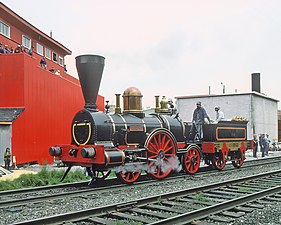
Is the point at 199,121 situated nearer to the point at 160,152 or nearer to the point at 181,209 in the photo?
the point at 160,152

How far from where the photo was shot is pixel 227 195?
7.68m

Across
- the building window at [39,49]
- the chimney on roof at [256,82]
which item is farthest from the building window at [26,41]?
the chimney on roof at [256,82]

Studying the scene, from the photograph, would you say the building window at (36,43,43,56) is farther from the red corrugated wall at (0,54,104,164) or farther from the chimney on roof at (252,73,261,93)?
the chimney on roof at (252,73,261,93)

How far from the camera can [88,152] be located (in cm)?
837

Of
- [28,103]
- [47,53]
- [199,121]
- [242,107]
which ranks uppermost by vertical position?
[47,53]

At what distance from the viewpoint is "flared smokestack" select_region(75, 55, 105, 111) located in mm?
9219

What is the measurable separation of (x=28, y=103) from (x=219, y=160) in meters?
8.58

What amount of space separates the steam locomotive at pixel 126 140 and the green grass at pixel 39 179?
844 millimetres

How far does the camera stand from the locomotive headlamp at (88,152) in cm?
834

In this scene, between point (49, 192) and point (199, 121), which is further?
point (199, 121)

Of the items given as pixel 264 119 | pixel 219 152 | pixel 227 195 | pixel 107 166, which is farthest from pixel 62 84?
pixel 264 119

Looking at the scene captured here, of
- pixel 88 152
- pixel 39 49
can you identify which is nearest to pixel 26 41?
pixel 39 49

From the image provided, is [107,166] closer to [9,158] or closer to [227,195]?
[227,195]

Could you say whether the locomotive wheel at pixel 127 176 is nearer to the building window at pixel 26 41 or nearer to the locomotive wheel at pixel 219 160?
the locomotive wheel at pixel 219 160
